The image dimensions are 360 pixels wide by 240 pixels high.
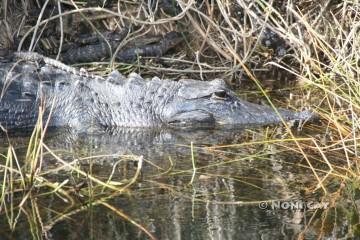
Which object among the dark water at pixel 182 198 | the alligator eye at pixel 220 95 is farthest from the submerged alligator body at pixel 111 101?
the dark water at pixel 182 198

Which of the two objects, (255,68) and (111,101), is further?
(255,68)

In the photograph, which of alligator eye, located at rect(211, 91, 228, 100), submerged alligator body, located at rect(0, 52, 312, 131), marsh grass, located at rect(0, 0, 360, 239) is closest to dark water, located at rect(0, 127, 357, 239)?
marsh grass, located at rect(0, 0, 360, 239)

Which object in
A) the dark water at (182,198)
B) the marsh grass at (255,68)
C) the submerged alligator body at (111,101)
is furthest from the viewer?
the submerged alligator body at (111,101)

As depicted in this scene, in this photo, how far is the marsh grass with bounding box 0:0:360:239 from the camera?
13.3 feet

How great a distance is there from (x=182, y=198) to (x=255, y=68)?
10.2ft

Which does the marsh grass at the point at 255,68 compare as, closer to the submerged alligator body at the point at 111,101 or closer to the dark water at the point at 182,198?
the dark water at the point at 182,198

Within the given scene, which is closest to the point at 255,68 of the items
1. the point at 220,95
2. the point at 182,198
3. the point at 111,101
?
the point at 220,95

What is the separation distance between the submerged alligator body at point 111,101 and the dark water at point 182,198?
2.13 ft

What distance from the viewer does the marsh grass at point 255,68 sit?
13.3 ft

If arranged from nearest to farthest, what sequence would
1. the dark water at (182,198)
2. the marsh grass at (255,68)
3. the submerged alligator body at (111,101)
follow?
the dark water at (182,198)
the marsh grass at (255,68)
the submerged alligator body at (111,101)

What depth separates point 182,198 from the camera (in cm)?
396

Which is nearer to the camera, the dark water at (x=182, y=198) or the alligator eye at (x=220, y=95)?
the dark water at (x=182, y=198)

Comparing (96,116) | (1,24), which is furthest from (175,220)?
(1,24)

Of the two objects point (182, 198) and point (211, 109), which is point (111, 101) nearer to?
point (211, 109)
